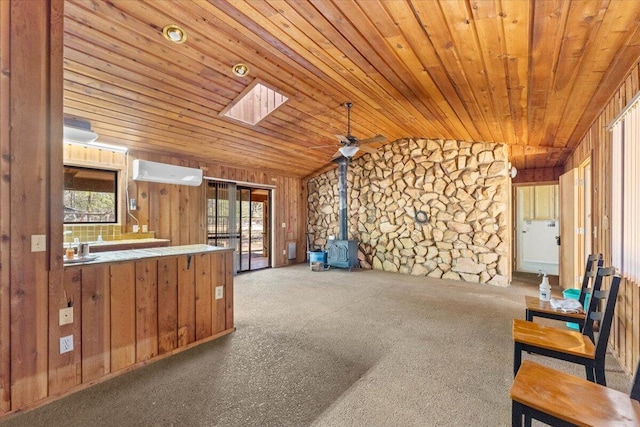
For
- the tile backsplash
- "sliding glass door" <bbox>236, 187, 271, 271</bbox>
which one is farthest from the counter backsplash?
"sliding glass door" <bbox>236, 187, 271, 271</bbox>

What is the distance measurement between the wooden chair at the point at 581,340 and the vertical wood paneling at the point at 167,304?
2755 mm

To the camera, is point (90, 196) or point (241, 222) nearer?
point (90, 196)

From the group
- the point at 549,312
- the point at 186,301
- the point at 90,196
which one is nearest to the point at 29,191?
the point at 186,301

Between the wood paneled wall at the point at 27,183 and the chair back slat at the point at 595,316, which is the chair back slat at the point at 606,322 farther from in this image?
the wood paneled wall at the point at 27,183

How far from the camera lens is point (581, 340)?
1.87m

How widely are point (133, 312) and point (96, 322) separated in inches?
10.3

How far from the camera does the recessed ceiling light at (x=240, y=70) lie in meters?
3.21

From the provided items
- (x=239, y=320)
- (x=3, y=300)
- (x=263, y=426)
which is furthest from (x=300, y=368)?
(x=3, y=300)

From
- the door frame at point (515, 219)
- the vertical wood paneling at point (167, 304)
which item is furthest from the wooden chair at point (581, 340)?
the door frame at point (515, 219)

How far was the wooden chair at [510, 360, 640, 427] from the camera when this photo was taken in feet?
3.72

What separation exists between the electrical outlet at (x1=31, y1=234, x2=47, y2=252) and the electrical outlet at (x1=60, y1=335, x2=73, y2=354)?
65 cm

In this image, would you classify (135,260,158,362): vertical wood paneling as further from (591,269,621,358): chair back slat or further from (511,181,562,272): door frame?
(511,181,562,272): door frame

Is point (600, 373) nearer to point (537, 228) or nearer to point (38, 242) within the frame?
point (38, 242)

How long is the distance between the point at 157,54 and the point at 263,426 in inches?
129
